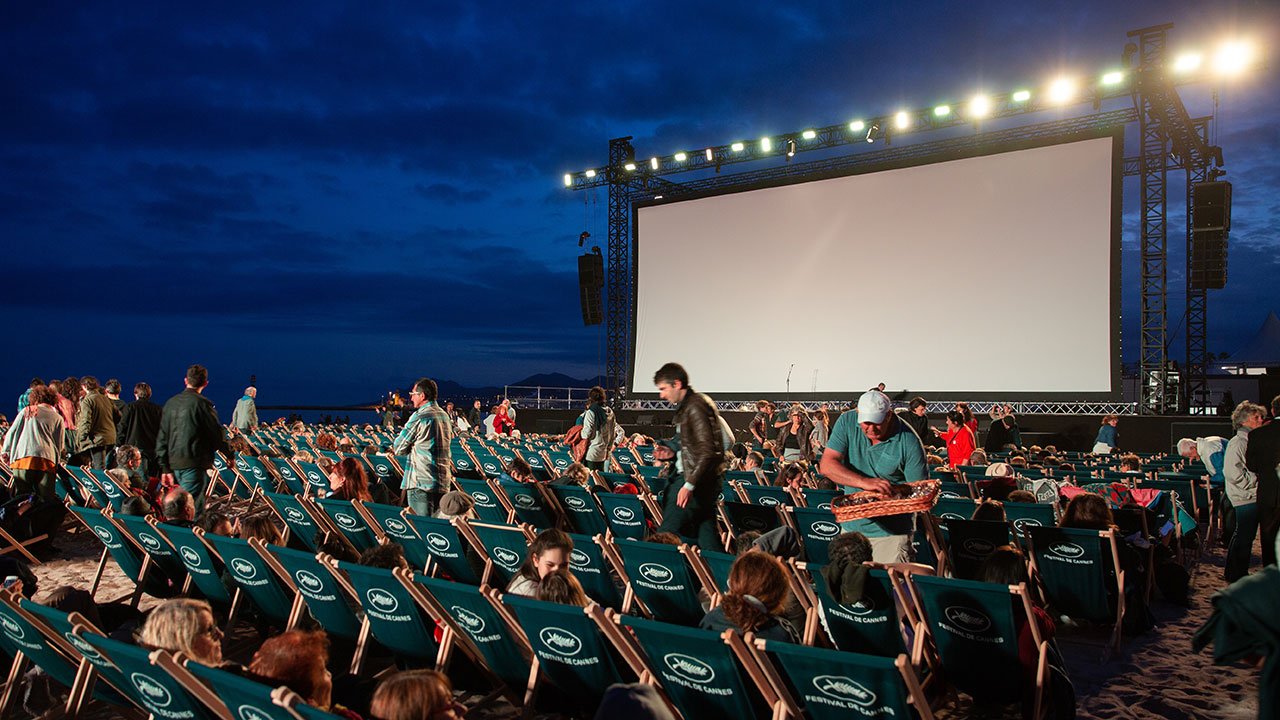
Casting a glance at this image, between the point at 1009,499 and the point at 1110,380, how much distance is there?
10.0 metres

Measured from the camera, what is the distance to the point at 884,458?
3.80 m

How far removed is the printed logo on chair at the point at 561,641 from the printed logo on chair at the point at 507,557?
4.99 ft

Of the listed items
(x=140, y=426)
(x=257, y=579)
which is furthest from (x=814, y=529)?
(x=140, y=426)

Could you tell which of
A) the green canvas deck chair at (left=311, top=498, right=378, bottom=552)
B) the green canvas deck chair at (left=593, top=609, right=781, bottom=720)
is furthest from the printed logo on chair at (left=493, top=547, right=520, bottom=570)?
the green canvas deck chair at (left=593, top=609, right=781, bottom=720)

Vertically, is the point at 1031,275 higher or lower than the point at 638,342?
higher

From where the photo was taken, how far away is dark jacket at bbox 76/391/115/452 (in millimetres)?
7164

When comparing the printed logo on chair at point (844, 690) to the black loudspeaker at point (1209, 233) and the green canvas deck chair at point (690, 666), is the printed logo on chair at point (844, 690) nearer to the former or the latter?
the green canvas deck chair at point (690, 666)

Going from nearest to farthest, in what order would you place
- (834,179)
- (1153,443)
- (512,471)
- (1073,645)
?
1. (1073,645)
2. (512,471)
3. (1153,443)
4. (834,179)

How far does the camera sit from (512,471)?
625cm

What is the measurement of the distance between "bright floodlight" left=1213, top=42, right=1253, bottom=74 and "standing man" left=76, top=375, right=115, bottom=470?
1479 centimetres

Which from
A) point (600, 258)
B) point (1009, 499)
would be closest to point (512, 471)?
point (1009, 499)

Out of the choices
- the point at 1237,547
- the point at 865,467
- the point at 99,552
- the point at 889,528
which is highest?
the point at 865,467

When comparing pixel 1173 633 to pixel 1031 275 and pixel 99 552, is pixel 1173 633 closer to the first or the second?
pixel 99 552

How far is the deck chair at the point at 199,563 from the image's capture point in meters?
3.70
